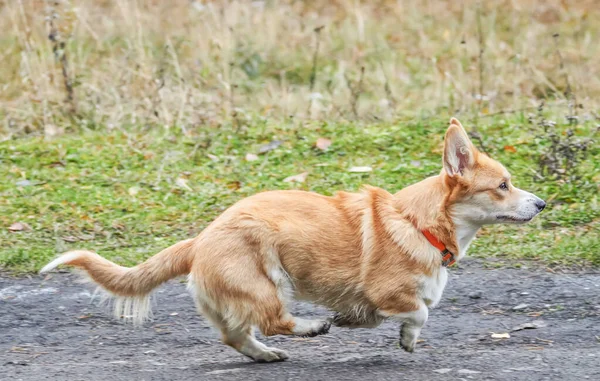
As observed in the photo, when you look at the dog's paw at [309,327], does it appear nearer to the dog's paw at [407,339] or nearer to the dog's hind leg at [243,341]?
the dog's hind leg at [243,341]

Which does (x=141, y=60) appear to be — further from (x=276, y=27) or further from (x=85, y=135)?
(x=276, y=27)

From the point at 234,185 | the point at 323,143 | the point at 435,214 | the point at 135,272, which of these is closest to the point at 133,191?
the point at 234,185

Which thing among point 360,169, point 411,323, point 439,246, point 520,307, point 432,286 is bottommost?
point 520,307

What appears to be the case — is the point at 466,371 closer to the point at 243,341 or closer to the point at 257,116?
the point at 243,341

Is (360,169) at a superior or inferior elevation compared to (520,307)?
superior

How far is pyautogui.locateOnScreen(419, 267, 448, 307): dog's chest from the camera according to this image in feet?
14.7

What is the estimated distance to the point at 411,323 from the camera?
450cm

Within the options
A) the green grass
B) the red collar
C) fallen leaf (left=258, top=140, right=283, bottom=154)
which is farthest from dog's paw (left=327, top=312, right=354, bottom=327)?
fallen leaf (left=258, top=140, right=283, bottom=154)

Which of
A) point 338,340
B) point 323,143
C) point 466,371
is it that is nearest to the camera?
point 466,371

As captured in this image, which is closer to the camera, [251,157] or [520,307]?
[520,307]

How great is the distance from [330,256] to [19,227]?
3406 mm

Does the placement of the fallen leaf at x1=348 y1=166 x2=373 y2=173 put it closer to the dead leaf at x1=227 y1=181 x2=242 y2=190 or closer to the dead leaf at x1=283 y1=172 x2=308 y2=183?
the dead leaf at x1=283 y1=172 x2=308 y2=183

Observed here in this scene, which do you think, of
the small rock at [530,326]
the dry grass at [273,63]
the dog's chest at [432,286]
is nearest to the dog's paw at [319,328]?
the dog's chest at [432,286]

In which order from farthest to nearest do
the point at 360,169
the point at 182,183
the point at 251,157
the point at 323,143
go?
the point at 323,143 < the point at 251,157 < the point at 360,169 < the point at 182,183
